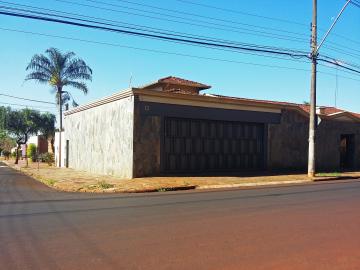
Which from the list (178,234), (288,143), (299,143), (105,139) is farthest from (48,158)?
(178,234)

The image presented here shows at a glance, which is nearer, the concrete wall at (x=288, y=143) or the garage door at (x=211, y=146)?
the garage door at (x=211, y=146)

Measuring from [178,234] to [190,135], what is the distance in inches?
576

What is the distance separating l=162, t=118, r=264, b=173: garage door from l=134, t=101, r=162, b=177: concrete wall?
2.05 ft

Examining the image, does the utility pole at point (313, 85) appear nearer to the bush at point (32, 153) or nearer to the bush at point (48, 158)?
the bush at point (48, 158)

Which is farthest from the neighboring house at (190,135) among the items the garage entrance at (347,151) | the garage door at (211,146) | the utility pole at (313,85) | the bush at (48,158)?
the bush at (48,158)

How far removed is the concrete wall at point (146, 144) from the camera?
19.8 metres

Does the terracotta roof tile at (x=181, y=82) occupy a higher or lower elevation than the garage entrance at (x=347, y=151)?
higher

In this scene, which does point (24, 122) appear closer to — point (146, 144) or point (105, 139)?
point (105, 139)

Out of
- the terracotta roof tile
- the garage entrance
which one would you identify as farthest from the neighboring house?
the terracotta roof tile

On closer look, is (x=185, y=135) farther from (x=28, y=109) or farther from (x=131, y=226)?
(x=28, y=109)

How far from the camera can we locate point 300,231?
807 centimetres

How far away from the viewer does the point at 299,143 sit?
2722 cm

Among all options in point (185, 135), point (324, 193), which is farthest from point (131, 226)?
point (185, 135)

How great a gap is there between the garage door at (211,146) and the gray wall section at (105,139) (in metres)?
2.02
